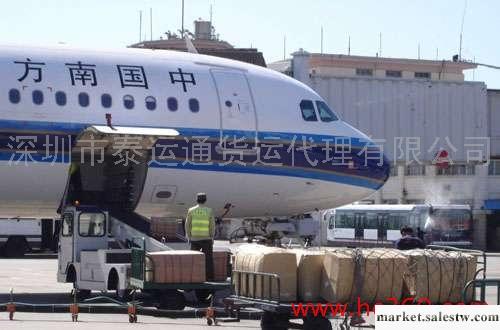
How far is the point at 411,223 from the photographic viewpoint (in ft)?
218

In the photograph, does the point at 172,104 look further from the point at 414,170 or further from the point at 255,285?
the point at 414,170

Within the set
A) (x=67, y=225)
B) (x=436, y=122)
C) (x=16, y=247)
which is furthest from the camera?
(x=436, y=122)

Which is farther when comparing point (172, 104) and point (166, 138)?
point (172, 104)

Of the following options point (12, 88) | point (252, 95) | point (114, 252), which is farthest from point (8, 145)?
point (252, 95)

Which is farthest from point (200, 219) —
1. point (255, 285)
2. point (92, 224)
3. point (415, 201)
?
point (415, 201)

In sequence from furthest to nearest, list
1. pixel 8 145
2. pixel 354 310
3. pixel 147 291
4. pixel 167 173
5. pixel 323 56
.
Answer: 1. pixel 323 56
2. pixel 167 173
3. pixel 8 145
4. pixel 147 291
5. pixel 354 310

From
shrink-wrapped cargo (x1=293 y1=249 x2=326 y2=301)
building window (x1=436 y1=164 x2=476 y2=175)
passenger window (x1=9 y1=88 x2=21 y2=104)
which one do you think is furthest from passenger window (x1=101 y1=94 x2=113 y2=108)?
building window (x1=436 y1=164 x2=476 y2=175)

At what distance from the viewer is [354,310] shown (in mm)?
16734

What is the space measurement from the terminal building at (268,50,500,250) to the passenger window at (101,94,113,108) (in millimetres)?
33125

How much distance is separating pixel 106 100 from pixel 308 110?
17.8 feet

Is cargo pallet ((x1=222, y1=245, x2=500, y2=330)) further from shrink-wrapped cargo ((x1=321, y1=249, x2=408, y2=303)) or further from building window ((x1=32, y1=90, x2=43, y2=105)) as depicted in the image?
building window ((x1=32, y1=90, x2=43, y2=105))

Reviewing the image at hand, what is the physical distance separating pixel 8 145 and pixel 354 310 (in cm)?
1064

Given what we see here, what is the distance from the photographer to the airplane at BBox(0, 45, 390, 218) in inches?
1001

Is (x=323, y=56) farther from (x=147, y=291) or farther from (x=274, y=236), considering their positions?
(x=147, y=291)
